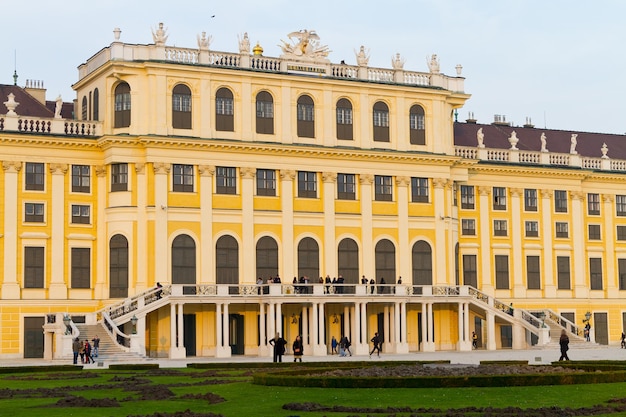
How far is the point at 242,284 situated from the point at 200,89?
11.0 metres

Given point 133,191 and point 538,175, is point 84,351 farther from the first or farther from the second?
point 538,175

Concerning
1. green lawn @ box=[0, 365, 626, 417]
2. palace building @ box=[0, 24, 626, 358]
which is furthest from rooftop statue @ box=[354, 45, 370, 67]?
green lawn @ box=[0, 365, 626, 417]

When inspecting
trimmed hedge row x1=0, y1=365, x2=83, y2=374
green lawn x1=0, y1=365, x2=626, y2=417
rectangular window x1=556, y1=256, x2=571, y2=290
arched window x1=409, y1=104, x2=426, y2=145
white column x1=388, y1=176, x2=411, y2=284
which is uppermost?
arched window x1=409, y1=104, x2=426, y2=145

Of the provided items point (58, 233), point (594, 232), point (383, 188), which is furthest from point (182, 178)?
point (594, 232)

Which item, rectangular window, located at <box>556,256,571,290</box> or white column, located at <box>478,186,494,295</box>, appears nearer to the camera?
white column, located at <box>478,186,494,295</box>

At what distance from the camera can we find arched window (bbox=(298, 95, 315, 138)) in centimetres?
6819

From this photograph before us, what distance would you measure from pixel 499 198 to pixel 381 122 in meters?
11.2

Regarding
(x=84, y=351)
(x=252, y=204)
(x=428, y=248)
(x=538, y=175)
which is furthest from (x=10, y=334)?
(x=538, y=175)

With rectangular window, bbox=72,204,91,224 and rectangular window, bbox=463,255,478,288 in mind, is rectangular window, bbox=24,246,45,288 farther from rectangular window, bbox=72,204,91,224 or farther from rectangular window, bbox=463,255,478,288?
rectangular window, bbox=463,255,478,288

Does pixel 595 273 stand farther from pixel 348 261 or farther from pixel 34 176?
pixel 34 176

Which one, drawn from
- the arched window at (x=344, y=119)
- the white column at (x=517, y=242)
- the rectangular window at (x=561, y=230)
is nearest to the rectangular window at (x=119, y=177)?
the arched window at (x=344, y=119)

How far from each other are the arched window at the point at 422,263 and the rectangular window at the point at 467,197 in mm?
5826

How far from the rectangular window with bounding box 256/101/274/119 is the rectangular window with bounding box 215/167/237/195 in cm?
371

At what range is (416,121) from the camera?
71812mm
